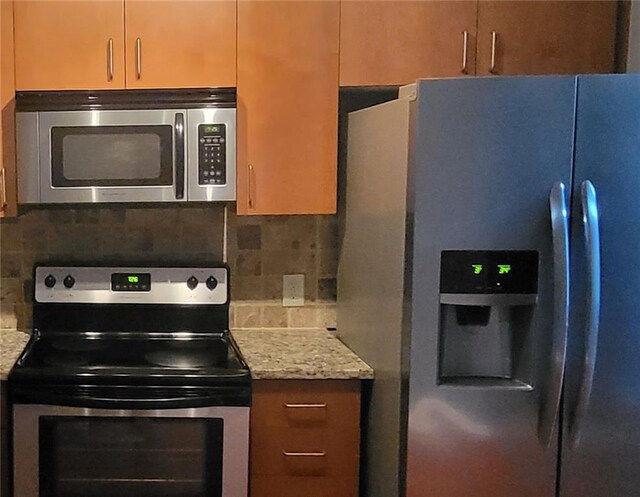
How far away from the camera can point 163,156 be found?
2.33 m

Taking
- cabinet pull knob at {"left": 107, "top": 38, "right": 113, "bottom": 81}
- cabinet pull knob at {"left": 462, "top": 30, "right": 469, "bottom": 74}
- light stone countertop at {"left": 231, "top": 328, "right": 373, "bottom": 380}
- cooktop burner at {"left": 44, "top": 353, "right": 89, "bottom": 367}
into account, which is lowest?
cooktop burner at {"left": 44, "top": 353, "right": 89, "bottom": 367}

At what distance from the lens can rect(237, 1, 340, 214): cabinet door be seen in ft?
7.66

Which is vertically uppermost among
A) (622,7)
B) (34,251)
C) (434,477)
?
(622,7)

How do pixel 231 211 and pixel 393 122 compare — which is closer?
pixel 393 122

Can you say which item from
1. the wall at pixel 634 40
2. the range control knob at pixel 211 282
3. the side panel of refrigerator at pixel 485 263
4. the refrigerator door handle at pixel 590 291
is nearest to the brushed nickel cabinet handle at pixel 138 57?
the range control knob at pixel 211 282

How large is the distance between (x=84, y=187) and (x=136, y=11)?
0.55 m

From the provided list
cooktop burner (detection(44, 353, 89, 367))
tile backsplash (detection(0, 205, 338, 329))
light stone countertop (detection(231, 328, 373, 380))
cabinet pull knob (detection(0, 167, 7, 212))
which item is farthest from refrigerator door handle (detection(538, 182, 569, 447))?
cabinet pull knob (detection(0, 167, 7, 212))

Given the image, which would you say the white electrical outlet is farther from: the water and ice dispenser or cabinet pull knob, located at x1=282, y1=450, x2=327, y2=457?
the water and ice dispenser

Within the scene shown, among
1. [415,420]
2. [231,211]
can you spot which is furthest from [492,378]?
[231,211]

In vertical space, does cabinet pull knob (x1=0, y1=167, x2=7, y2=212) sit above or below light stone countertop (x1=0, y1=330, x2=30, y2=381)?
above

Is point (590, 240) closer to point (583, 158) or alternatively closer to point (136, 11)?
point (583, 158)

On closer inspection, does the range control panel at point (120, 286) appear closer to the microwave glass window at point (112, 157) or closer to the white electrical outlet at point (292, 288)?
the white electrical outlet at point (292, 288)

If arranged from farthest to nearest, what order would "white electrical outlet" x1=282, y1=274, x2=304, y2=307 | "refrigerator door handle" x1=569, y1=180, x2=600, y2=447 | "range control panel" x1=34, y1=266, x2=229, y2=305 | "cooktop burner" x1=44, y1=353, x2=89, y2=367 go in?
1. "white electrical outlet" x1=282, y1=274, x2=304, y2=307
2. "range control panel" x1=34, y1=266, x2=229, y2=305
3. "cooktop burner" x1=44, y1=353, x2=89, y2=367
4. "refrigerator door handle" x1=569, y1=180, x2=600, y2=447

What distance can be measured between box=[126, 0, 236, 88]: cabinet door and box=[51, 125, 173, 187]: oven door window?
0.51 feet
